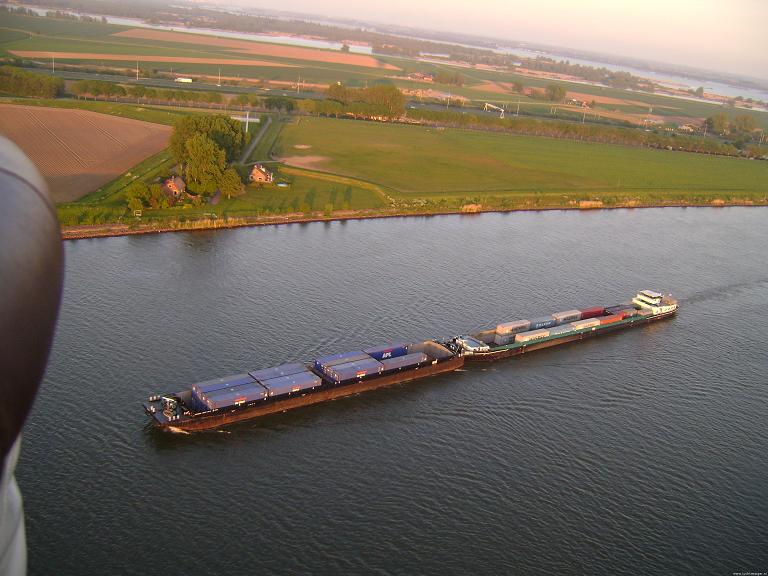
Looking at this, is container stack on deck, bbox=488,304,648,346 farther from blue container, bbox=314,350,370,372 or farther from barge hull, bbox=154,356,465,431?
blue container, bbox=314,350,370,372

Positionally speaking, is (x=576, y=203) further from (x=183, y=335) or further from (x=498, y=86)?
(x=498, y=86)

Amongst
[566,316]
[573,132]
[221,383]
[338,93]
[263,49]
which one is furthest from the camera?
[263,49]

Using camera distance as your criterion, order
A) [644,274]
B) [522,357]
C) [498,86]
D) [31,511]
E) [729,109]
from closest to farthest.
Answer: [31,511], [522,357], [644,274], [498,86], [729,109]

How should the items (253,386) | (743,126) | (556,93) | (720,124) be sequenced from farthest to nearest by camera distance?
(556,93), (743,126), (720,124), (253,386)

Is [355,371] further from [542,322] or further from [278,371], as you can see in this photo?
[542,322]

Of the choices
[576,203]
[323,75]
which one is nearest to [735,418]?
[576,203]

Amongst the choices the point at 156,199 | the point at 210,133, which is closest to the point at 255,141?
the point at 210,133

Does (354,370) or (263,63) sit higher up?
(263,63)
